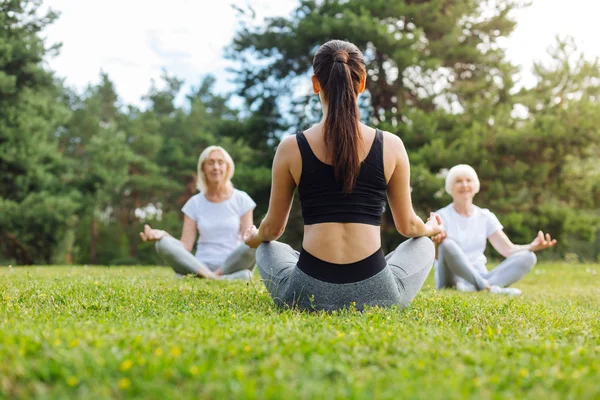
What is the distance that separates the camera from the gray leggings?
3941 millimetres

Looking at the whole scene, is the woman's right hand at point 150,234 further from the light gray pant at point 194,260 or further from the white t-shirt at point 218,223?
the white t-shirt at point 218,223

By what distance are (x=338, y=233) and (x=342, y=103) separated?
81cm

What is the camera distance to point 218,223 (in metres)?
7.80

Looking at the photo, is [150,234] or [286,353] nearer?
[286,353]

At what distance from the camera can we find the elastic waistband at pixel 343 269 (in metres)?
3.86

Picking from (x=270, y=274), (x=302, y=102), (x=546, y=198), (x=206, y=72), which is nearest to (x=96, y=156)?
(x=302, y=102)

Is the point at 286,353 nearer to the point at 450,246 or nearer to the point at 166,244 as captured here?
the point at 450,246

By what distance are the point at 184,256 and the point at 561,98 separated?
1475 cm

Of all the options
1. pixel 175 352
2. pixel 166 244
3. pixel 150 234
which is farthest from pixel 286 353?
pixel 166 244

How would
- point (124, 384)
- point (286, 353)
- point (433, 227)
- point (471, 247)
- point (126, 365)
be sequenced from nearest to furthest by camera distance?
point (124, 384) → point (126, 365) → point (286, 353) → point (433, 227) → point (471, 247)

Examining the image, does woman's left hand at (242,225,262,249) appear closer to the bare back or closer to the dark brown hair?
the bare back

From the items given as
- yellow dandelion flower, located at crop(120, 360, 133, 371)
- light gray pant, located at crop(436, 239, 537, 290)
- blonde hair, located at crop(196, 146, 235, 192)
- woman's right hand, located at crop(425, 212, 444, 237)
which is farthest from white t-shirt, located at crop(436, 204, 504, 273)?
yellow dandelion flower, located at crop(120, 360, 133, 371)

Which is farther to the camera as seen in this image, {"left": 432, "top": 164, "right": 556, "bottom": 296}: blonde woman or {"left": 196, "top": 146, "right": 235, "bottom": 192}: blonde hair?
{"left": 196, "top": 146, "right": 235, "bottom": 192}: blonde hair

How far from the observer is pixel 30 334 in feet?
9.20
